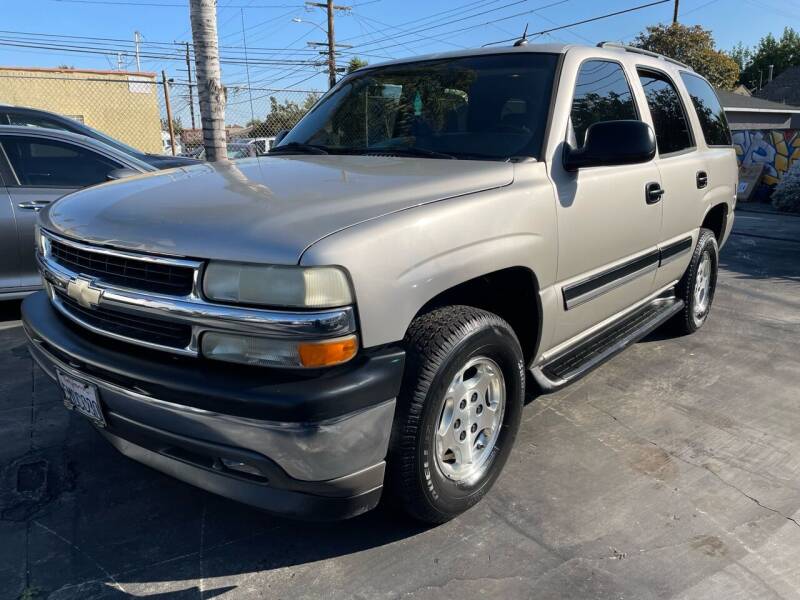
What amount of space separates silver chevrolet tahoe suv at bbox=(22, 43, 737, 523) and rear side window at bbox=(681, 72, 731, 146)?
4.18 feet

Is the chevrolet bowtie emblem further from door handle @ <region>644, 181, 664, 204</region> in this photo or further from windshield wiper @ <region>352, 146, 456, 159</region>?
door handle @ <region>644, 181, 664, 204</region>

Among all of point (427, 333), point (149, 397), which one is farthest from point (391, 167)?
point (149, 397)

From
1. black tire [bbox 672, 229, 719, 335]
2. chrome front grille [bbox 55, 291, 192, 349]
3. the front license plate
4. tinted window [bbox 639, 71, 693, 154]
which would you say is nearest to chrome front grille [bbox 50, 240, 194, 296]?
chrome front grille [bbox 55, 291, 192, 349]

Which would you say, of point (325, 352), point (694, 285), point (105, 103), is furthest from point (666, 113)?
point (105, 103)

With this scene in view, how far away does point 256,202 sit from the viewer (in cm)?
233

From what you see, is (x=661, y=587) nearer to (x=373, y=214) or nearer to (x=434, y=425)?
(x=434, y=425)

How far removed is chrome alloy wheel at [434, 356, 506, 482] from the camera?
99.4 inches

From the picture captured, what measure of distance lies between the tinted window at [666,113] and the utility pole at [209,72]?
411 centimetres

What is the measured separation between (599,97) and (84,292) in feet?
8.91

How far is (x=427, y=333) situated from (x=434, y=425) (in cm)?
34

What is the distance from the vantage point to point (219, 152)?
23.2 feet

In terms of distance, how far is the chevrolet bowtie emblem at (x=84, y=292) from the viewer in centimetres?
234

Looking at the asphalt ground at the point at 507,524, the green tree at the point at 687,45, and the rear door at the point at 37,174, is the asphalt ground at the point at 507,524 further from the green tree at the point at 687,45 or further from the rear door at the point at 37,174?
the green tree at the point at 687,45

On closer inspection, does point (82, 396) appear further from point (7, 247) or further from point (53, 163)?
point (53, 163)
